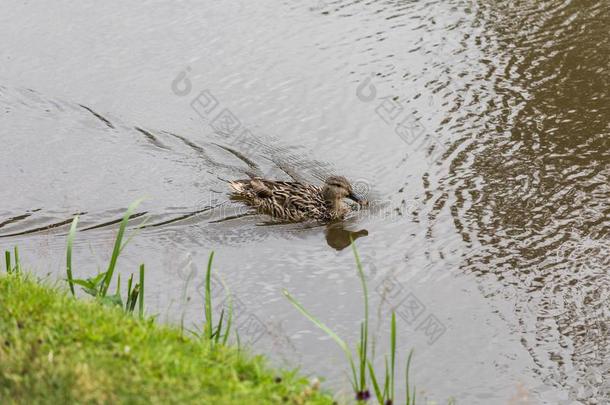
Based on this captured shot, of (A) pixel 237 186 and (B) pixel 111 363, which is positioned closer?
(B) pixel 111 363

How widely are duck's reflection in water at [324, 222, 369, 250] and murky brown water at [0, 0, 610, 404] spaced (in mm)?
29

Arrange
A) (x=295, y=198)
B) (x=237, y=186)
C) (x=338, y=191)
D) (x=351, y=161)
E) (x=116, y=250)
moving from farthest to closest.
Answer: (x=351, y=161) < (x=237, y=186) < (x=295, y=198) < (x=338, y=191) < (x=116, y=250)

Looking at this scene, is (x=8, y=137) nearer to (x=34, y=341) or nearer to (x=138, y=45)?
(x=138, y=45)

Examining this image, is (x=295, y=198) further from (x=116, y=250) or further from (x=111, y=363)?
(x=111, y=363)

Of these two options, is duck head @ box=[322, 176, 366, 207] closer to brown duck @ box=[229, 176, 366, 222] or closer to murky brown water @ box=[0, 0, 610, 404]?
brown duck @ box=[229, 176, 366, 222]

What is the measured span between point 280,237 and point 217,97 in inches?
123

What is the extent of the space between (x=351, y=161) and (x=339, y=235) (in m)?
1.21

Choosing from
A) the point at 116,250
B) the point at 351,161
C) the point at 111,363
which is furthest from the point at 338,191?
the point at 111,363

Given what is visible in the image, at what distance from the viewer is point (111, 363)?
5.51 meters

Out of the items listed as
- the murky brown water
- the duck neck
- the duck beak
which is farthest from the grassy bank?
the duck neck

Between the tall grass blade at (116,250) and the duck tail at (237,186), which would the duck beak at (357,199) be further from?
the tall grass blade at (116,250)

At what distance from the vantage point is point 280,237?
10.8 metres

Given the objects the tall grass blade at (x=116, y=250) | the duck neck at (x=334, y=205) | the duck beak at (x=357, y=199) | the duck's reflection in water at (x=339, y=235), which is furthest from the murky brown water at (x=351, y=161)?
the tall grass blade at (x=116, y=250)

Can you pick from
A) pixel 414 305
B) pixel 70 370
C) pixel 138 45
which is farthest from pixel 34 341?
pixel 138 45
